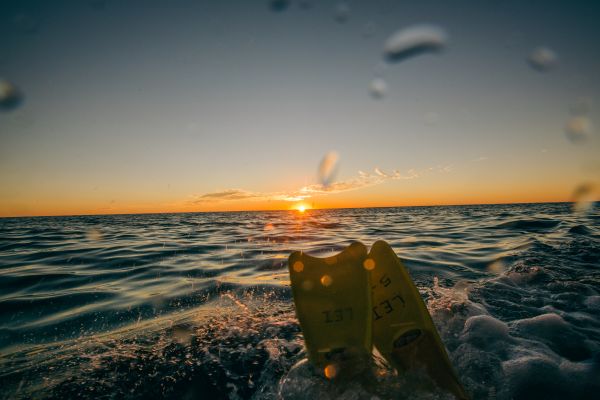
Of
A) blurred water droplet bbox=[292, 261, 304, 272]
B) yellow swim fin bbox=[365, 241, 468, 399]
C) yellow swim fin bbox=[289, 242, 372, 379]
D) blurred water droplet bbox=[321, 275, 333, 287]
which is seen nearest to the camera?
yellow swim fin bbox=[365, 241, 468, 399]

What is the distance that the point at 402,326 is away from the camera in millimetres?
2979

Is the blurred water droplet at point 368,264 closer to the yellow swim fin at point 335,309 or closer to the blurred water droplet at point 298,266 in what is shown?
the yellow swim fin at point 335,309

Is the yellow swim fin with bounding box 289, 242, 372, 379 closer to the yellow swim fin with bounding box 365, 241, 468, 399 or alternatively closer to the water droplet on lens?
the water droplet on lens

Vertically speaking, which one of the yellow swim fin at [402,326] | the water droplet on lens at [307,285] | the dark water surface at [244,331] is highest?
the water droplet on lens at [307,285]

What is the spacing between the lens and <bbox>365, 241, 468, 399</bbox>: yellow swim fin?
2.61m

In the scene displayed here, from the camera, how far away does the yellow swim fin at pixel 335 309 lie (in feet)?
9.18

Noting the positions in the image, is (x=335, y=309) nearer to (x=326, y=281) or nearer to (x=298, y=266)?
(x=326, y=281)

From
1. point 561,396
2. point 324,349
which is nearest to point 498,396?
point 561,396

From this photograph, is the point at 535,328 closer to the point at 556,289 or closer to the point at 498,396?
the point at 498,396

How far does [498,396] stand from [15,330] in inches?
228

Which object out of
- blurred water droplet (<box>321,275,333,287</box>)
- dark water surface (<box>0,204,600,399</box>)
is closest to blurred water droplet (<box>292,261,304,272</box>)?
blurred water droplet (<box>321,275,333,287</box>)

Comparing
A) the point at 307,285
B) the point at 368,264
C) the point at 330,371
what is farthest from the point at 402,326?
the point at 307,285

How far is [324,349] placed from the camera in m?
2.81

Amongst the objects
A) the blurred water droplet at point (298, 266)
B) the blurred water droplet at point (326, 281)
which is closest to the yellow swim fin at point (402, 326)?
the blurred water droplet at point (326, 281)
